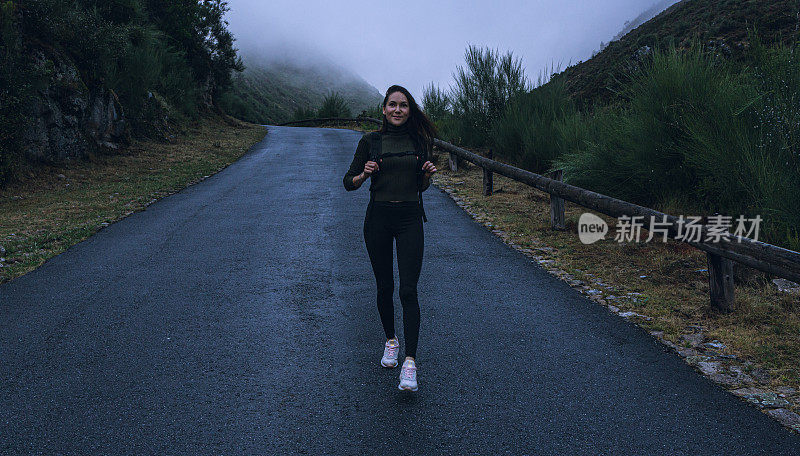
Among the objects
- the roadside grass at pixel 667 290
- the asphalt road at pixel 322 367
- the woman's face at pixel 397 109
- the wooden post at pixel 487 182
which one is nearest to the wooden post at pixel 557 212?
the roadside grass at pixel 667 290

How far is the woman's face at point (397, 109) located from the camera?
159 inches

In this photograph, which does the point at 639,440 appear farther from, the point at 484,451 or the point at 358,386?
the point at 358,386

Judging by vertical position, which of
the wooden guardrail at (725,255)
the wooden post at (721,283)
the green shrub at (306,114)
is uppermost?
the green shrub at (306,114)

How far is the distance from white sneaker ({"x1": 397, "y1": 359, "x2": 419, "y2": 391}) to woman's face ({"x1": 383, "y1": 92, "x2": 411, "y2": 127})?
5.48 ft

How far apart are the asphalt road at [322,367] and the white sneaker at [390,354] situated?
0.07 m

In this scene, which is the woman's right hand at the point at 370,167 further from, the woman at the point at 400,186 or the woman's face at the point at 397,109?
the woman's face at the point at 397,109

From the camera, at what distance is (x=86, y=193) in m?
12.3

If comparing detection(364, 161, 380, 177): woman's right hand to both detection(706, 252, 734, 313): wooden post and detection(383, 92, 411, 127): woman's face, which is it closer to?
detection(383, 92, 411, 127): woman's face

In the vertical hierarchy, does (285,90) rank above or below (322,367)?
above

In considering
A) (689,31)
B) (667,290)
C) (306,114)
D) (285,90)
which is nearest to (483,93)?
(667,290)

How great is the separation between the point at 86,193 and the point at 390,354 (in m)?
10.6

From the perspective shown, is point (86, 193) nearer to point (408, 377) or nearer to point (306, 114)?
point (408, 377)

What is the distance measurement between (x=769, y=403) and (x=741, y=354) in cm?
77

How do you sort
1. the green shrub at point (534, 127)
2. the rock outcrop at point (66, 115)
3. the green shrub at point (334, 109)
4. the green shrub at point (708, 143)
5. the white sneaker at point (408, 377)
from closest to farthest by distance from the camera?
1. the white sneaker at point (408, 377)
2. the green shrub at point (708, 143)
3. the green shrub at point (534, 127)
4. the rock outcrop at point (66, 115)
5. the green shrub at point (334, 109)
